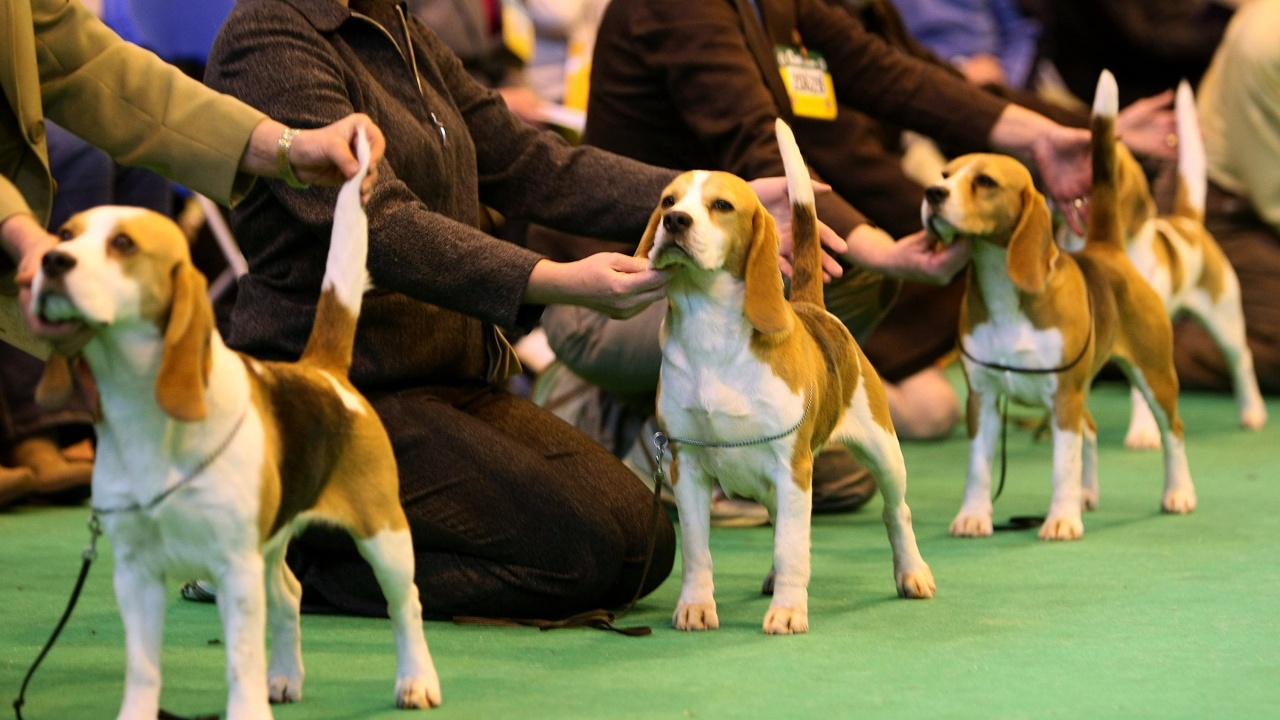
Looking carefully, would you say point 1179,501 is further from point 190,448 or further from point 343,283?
point 190,448

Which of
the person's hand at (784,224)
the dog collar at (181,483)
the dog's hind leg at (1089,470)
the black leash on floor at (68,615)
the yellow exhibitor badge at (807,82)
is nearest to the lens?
the dog collar at (181,483)

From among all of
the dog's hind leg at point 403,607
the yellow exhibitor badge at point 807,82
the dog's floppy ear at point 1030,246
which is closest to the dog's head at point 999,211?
the dog's floppy ear at point 1030,246

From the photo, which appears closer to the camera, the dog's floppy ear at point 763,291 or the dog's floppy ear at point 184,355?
the dog's floppy ear at point 184,355

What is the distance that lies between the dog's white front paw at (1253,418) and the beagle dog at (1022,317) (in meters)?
1.69

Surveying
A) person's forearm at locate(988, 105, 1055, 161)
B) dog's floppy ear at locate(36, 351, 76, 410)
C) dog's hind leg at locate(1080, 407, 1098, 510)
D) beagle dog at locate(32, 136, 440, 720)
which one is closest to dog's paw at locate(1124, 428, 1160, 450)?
dog's hind leg at locate(1080, 407, 1098, 510)

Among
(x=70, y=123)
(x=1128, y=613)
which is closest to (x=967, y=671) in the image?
(x=1128, y=613)

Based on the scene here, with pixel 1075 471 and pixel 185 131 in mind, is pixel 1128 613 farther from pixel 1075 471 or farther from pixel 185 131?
pixel 185 131

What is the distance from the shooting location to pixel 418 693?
2.17m

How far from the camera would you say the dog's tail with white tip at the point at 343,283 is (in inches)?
85.2

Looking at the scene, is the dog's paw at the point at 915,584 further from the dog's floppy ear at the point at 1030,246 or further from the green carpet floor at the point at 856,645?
the dog's floppy ear at the point at 1030,246

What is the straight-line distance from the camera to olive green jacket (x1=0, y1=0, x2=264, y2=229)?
8.05 ft

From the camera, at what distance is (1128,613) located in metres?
2.71

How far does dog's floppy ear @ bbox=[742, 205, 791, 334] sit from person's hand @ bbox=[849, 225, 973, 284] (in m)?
0.88

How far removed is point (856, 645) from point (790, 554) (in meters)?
0.19
